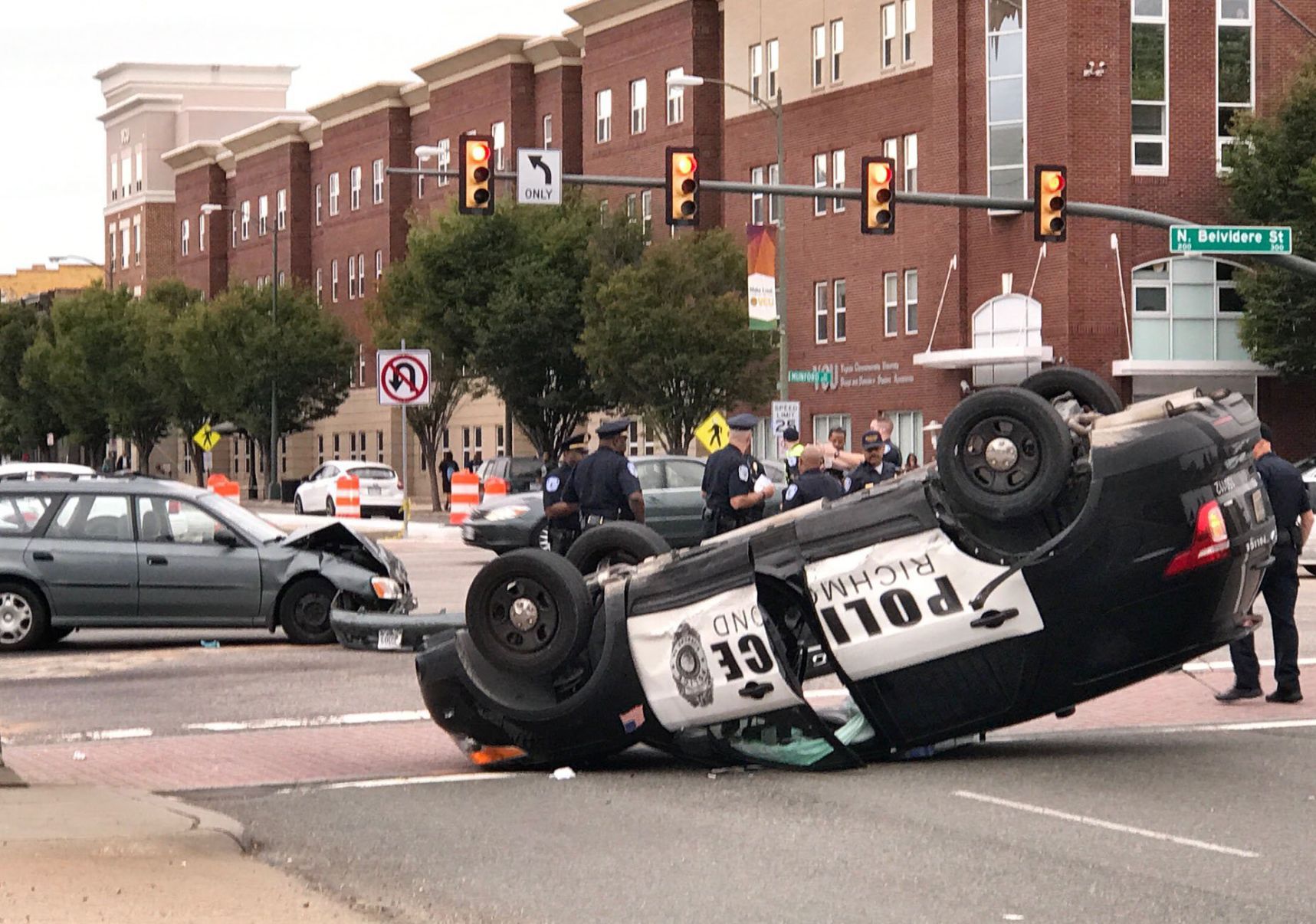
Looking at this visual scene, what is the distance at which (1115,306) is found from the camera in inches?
1893

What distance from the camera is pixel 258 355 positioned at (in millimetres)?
73500

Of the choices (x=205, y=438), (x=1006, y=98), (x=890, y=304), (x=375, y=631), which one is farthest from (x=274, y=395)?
(x=375, y=631)

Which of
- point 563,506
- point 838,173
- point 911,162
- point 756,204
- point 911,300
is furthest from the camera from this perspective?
point 756,204

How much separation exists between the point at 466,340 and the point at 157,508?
39.4 meters

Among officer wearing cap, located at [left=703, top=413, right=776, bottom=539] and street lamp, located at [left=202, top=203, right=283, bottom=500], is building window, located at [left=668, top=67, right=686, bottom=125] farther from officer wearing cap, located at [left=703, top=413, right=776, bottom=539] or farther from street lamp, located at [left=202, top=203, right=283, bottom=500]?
officer wearing cap, located at [left=703, top=413, right=776, bottom=539]

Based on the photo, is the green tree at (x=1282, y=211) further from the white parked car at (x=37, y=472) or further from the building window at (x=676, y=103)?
the white parked car at (x=37, y=472)

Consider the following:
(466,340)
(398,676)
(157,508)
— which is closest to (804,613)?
(398,676)

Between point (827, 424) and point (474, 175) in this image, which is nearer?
point (474, 175)

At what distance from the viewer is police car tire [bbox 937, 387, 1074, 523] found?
Result: 1010 cm

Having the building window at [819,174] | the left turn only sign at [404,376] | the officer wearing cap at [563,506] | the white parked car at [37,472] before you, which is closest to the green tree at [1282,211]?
the building window at [819,174]

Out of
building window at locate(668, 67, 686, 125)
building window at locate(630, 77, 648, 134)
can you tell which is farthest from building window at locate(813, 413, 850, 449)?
building window at locate(630, 77, 648, 134)

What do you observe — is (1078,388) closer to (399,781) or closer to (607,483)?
(399,781)

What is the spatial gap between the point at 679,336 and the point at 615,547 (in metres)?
38.2

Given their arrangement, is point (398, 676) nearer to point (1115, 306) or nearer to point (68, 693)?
point (68, 693)
